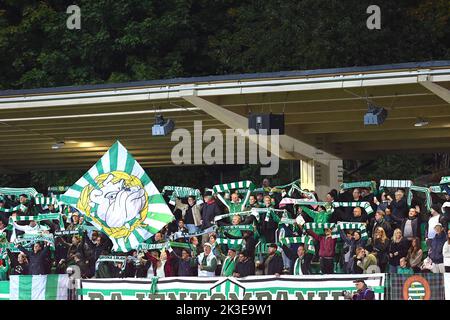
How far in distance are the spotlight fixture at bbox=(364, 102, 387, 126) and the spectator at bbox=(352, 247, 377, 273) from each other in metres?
2.49

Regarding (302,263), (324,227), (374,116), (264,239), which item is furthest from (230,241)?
(374,116)

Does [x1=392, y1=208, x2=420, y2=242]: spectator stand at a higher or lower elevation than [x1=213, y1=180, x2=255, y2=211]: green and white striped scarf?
lower

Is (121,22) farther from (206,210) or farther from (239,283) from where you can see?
(239,283)

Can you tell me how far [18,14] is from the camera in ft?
123

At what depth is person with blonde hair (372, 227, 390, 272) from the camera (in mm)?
17094

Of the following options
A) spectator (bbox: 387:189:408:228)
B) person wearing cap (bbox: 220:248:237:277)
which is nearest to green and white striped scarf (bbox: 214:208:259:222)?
person wearing cap (bbox: 220:248:237:277)

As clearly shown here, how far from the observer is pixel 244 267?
17.6 m

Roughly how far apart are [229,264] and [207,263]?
0.45 meters

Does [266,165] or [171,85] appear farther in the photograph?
[266,165]

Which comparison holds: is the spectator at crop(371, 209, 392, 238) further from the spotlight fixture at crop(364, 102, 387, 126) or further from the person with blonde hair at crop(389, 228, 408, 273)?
the spotlight fixture at crop(364, 102, 387, 126)

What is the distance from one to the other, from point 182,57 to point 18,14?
21.1 feet

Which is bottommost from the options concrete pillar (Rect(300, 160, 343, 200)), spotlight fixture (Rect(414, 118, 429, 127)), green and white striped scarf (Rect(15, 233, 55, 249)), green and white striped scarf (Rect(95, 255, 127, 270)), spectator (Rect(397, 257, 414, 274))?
spectator (Rect(397, 257, 414, 274))

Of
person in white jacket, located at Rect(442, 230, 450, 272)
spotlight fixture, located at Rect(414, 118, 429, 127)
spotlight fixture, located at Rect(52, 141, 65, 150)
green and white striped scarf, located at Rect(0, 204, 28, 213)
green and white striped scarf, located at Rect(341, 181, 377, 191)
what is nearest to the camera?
person in white jacket, located at Rect(442, 230, 450, 272)
